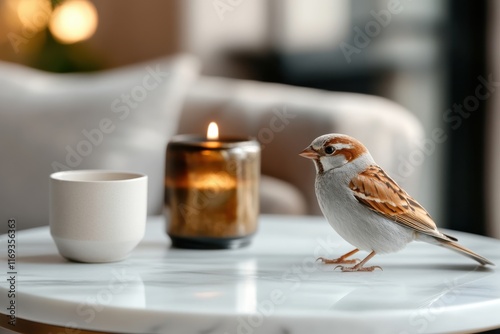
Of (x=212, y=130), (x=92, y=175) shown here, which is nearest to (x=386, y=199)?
(x=212, y=130)

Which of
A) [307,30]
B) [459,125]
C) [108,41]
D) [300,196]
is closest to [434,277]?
[300,196]

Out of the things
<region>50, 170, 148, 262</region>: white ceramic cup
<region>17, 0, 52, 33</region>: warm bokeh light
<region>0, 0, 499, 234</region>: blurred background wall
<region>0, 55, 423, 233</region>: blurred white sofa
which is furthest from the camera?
<region>17, 0, 52, 33</region>: warm bokeh light

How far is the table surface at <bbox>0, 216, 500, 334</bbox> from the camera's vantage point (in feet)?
2.15

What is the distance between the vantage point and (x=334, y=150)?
2.43 ft

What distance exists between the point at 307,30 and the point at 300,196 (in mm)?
1494

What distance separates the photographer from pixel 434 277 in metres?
0.81

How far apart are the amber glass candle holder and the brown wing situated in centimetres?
24

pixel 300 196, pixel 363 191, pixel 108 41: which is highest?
pixel 108 41

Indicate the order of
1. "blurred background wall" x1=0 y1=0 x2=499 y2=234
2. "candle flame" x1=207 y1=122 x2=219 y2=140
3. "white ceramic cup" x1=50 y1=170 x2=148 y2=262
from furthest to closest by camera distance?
"blurred background wall" x1=0 y1=0 x2=499 y2=234, "candle flame" x1=207 y1=122 x2=219 y2=140, "white ceramic cup" x1=50 y1=170 x2=148 y2=262

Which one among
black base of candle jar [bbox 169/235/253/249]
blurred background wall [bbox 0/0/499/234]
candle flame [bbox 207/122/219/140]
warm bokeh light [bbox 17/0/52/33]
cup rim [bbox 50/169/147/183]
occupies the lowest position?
black base of candle jar [bbox 169/235/253/249]

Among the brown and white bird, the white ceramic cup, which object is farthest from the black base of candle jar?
the brown and white bird

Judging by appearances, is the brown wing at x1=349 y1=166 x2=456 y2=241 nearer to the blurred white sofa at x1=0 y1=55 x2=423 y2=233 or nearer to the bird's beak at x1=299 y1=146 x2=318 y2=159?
the bird's beak at x1=299 y1=146 x2=318 y2=159

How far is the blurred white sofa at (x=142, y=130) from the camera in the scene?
5.28 feet

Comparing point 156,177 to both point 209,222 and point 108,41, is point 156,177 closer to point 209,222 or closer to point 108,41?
point 209,222
